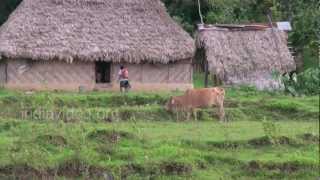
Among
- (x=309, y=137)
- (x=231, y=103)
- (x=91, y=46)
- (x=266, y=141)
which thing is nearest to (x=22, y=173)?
(x=266, y=141)

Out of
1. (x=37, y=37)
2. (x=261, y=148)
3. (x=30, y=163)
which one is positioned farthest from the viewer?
(x=37, y=37)

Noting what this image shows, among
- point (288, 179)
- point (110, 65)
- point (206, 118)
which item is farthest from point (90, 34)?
point (288, 179)

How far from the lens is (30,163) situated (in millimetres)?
15336

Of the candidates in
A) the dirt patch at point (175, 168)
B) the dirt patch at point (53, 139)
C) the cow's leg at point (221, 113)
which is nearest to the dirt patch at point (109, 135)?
the dirt patch at point (53, 139)

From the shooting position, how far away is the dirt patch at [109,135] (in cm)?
1753

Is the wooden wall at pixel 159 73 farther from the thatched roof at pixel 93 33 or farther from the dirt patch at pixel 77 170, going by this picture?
the dirt patch at pixel 77 170

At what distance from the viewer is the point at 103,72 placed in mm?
32844

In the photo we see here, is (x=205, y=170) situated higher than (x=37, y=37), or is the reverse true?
(x=37, y=37)

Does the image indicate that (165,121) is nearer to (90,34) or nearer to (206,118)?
(206,118)

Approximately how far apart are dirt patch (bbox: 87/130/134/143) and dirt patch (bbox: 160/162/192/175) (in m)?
2.07

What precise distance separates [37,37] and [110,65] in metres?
3.18

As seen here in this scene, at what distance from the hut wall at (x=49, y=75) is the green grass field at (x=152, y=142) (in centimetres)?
655

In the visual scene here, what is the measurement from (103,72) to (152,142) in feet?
51.3

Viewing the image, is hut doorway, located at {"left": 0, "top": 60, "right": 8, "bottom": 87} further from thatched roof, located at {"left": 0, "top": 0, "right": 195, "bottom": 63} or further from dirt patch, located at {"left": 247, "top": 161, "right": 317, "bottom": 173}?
dirt patch, located at {"left": 247, "top": 161, "right": 317, "bottom": 173}
